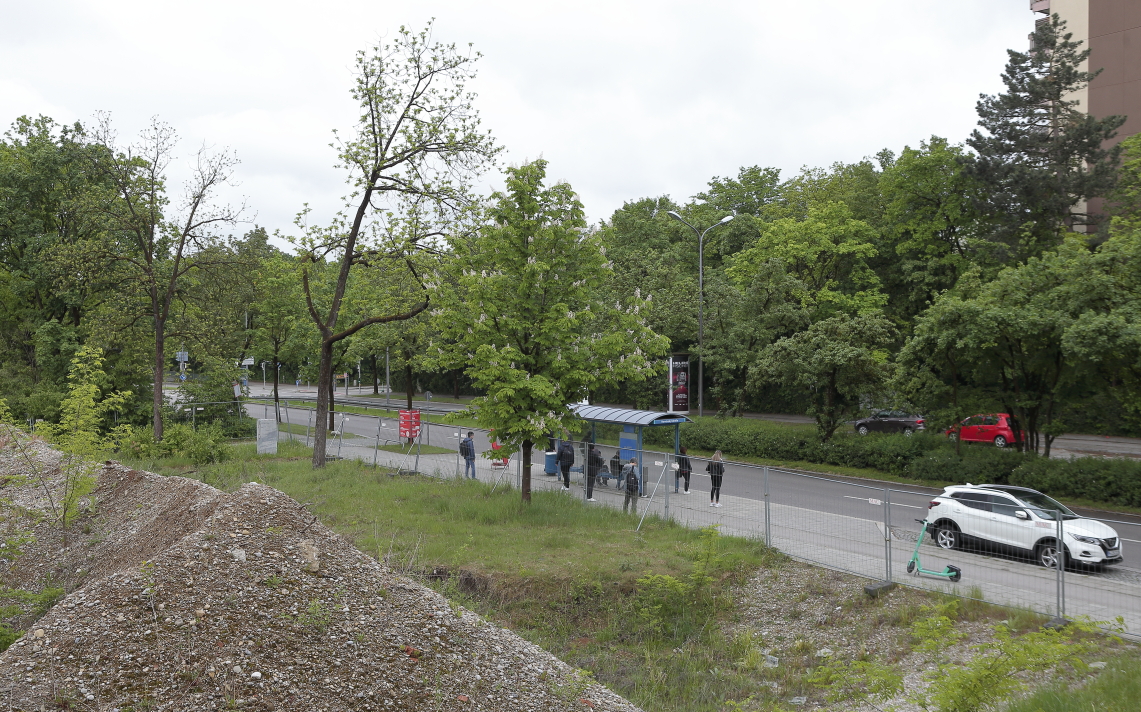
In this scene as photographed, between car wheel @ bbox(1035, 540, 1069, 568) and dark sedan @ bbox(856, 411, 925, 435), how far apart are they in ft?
71.8

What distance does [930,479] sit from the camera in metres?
22.1

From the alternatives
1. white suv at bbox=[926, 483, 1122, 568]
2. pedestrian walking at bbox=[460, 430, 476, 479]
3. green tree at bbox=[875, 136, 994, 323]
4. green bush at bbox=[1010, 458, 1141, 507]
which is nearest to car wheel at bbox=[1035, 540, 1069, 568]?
white suv at bbox=[926, 483, 1122, 568]

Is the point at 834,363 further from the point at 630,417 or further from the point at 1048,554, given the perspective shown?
the point at 1048,554

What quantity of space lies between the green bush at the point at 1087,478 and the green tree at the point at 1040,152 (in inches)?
540

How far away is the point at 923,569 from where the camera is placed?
35.2ft

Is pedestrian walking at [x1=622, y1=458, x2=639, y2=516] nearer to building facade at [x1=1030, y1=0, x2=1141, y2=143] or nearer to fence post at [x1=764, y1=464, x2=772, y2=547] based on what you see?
fence post at [x1=764, y1=464, x2=772, y2=547]

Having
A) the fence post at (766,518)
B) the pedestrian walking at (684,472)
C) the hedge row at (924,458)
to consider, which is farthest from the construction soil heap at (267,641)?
the hedge row at (924,458)

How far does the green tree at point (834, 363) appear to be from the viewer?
75.5ft

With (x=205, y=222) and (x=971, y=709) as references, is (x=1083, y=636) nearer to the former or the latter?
(x=971, y=709)

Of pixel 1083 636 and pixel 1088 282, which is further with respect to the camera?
pixel 1088 282

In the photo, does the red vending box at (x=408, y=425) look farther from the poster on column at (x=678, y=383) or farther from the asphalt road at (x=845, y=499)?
the asphalt road at (x=845, y=499)

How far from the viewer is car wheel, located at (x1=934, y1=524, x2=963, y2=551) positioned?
10.9m

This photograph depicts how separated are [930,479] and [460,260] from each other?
1658cm

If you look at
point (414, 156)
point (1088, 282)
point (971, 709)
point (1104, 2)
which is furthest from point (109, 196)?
point (1104, 2)
